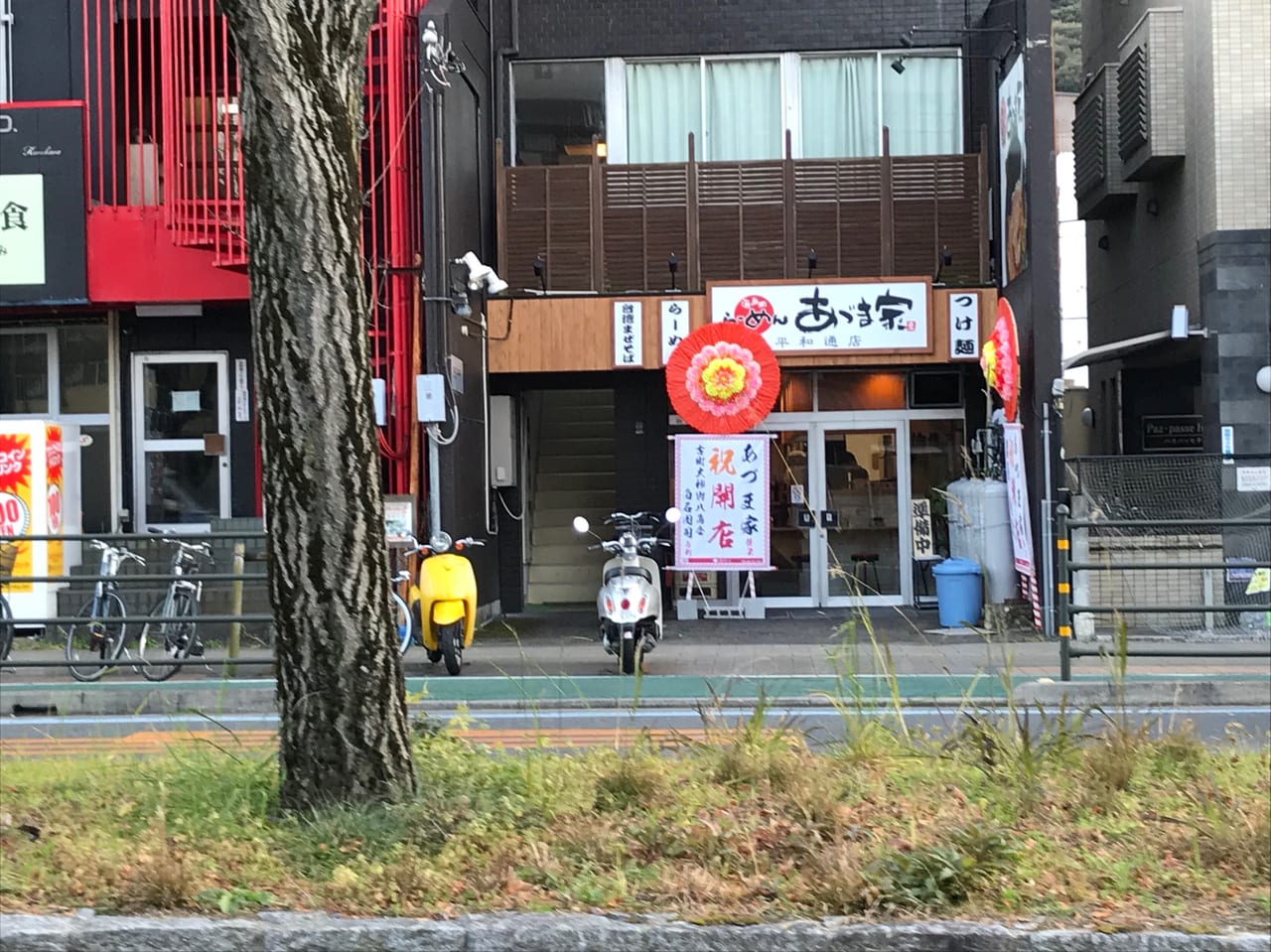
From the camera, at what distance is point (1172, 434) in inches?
787

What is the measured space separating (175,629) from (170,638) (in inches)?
3.5

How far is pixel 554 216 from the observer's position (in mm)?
16891

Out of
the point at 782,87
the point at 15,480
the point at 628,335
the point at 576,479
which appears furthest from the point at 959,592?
the point at 15,480

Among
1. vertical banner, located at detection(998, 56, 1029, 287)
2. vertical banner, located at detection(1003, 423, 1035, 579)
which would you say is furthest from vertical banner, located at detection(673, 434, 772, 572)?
vertical banner, located at detection(998, 56, 1029, 287)

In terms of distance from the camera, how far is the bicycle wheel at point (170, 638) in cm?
1157

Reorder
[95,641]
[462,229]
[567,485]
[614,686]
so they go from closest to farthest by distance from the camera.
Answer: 1. [614,686]
2. [95,641]
3. [462,229]
4. [567,485]

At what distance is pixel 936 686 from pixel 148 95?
11.7 metres

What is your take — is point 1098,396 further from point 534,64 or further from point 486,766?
point 486,766

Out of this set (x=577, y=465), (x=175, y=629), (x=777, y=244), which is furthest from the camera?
(x=577, y=465)

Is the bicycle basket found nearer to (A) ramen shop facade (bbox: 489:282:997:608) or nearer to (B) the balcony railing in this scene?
(A) ramen shop facade (bbox: 489:282:997:608)

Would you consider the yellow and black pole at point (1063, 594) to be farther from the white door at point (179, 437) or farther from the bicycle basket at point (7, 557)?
the bicycle basket at point (7, 557)

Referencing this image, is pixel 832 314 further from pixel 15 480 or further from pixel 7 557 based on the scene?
pixel 7 557

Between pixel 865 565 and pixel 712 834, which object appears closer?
pixel 712 834

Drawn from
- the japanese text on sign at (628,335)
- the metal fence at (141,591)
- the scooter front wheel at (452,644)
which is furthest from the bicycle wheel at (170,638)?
the japanese text on sign at (628,335)
